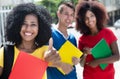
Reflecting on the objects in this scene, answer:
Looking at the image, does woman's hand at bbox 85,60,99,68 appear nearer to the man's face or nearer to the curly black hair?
the man's face

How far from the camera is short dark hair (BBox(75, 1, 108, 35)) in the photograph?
3.33 metres

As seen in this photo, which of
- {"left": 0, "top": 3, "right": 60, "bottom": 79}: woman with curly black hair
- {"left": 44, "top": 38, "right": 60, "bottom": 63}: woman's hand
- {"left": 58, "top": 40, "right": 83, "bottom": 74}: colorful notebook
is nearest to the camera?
{"left": 44, "top": 38, "right": 60, "bottom": 63}: woman's hand

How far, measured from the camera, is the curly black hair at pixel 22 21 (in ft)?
8.29

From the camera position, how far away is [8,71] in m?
2.43

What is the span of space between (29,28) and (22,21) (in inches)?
3.1

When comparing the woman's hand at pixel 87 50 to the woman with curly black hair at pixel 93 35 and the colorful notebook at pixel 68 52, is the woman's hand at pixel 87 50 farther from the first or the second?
the colorful notebook at pixel 68 52

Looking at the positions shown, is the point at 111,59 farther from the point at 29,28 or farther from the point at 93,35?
the point at 29,28

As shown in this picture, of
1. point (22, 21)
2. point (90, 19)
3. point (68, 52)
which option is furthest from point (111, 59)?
point (22, 21)

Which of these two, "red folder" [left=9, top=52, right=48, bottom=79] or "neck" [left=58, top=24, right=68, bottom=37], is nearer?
"red folder" [left=9, top=52, right=48, bottom=79]

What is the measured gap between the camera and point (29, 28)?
251cm

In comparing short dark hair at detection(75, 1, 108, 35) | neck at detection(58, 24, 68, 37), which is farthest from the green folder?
neck at detection(58, 24, 68, 37)

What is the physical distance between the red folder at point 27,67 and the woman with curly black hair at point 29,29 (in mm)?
48

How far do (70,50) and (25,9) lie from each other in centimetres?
66

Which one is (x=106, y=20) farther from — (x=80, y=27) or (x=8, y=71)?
(x=8, y=71)
